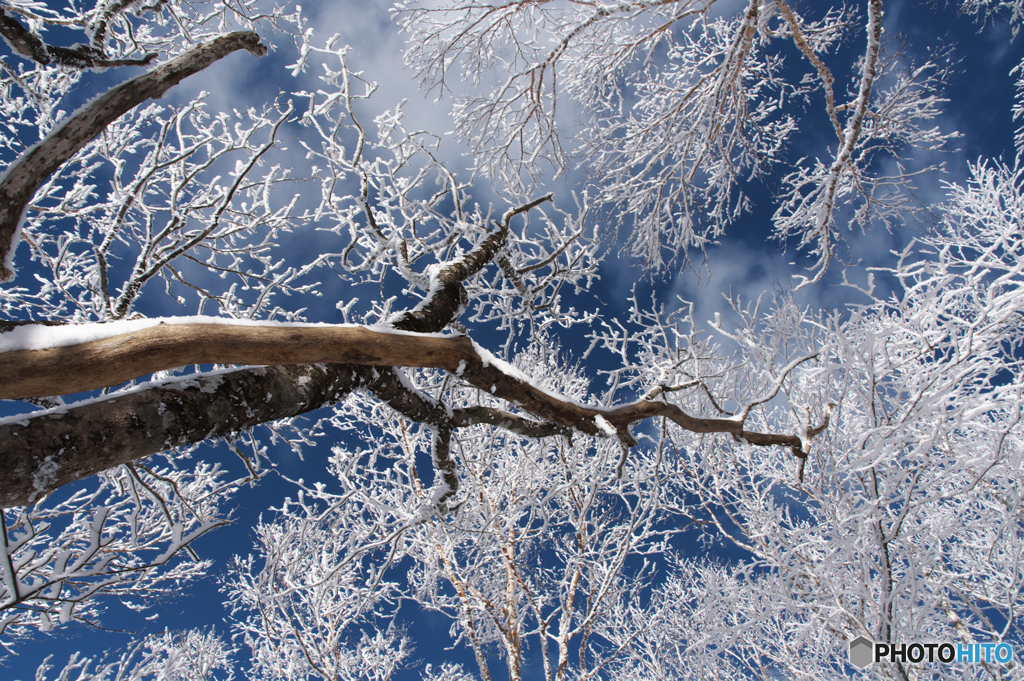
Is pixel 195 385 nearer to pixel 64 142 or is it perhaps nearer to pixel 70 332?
pixel 70 332

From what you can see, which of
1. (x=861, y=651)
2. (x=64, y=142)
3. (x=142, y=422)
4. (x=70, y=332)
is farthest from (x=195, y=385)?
(x=861, y=651)

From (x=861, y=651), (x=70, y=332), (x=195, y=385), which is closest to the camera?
(x=70, y=332)

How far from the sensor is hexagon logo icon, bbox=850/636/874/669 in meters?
3.49

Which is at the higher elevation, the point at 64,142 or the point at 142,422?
the point at 64,142

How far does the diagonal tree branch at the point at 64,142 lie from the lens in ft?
4.33

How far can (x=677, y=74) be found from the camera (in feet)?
12.8

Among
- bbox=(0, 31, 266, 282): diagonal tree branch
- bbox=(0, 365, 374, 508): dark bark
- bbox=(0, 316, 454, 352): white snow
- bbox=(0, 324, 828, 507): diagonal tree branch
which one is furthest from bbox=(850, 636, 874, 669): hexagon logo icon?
bbox=(0, 31, 266, 282): diagonal tree branch

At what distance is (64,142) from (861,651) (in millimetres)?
5862

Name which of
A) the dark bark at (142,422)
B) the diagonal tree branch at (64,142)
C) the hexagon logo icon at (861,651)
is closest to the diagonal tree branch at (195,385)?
the dark bark at (142,422)

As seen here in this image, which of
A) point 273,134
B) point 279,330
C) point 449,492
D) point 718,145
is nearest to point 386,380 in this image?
point 279,330

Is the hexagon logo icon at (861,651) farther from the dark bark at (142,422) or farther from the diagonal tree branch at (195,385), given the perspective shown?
the dark bark at (142,422)

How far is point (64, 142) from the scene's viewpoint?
56.4 inches

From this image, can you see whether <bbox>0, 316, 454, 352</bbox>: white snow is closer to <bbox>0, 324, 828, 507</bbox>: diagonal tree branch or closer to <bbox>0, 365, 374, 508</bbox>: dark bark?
<bbox>0, 324, 828, 507</bbox>: diagonal tree branch

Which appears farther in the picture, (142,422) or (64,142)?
(64,142)
